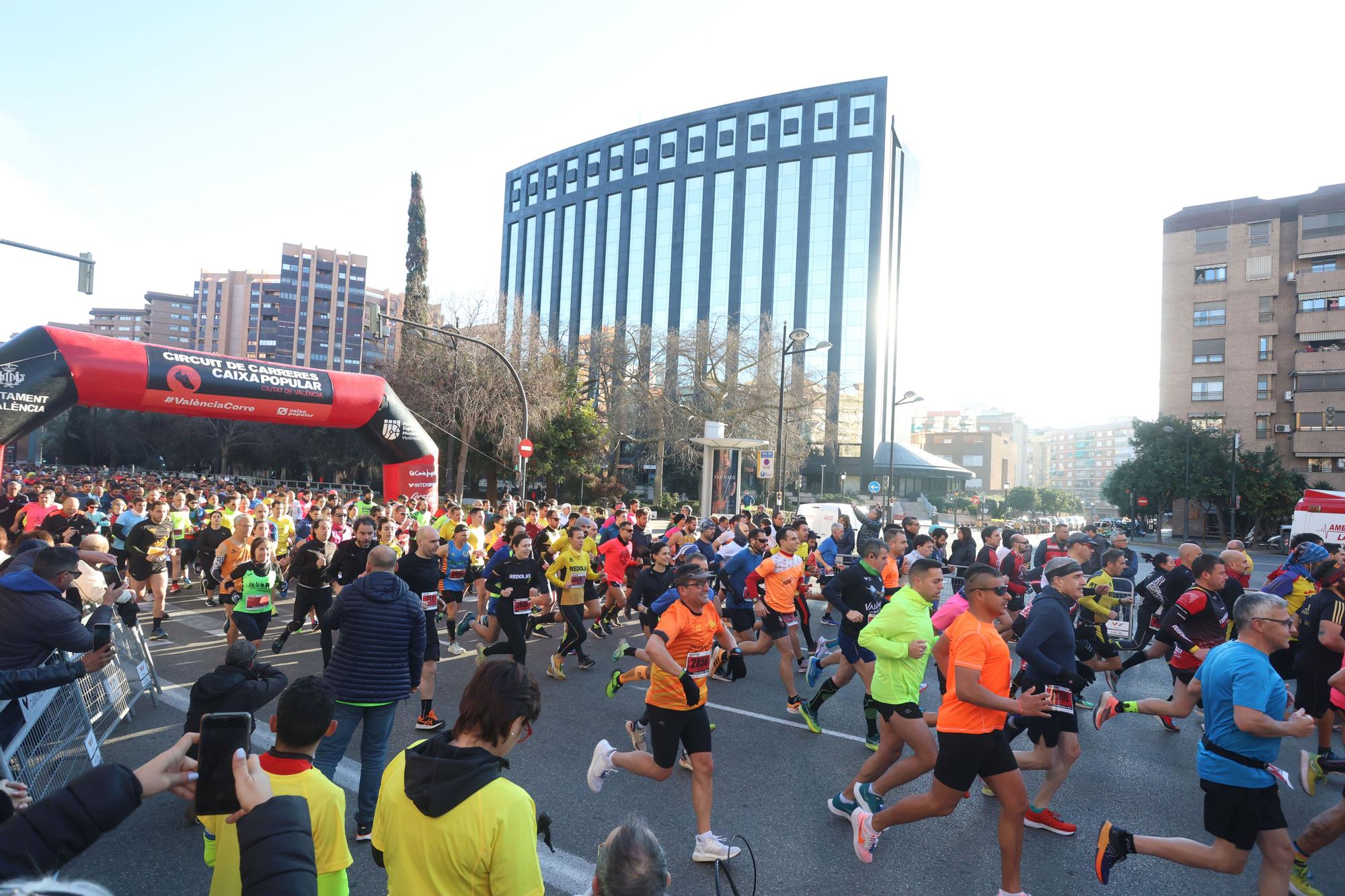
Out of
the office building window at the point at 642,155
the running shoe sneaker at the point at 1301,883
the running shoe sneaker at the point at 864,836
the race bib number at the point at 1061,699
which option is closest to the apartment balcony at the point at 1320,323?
the office building window at the point at 642,155

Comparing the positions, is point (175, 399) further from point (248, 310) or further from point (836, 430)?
point (248, 310)

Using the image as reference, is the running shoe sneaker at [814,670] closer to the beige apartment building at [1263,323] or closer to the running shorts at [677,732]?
the running shorts at [677,732]

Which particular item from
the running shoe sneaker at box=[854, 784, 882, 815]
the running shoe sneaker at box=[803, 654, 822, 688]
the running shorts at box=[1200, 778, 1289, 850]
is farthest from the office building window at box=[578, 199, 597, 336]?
the running shorts at box=[1200, 778, 1289, 850]

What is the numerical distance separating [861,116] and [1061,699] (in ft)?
204

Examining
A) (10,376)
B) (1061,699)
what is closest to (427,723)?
(1061,699)

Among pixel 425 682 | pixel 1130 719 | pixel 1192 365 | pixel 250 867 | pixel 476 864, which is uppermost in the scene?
pixel 1192 365

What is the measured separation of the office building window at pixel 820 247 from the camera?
188 ft

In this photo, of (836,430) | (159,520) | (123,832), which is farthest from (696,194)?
(123,832)

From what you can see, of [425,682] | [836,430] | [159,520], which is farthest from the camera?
[836,430]

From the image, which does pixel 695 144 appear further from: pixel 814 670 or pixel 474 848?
pixel 474 848

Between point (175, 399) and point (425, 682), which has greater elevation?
point (175, 399)

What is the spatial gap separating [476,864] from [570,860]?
2.39 meters

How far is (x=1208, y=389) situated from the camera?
49.4 meters

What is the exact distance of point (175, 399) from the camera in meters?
15.8
